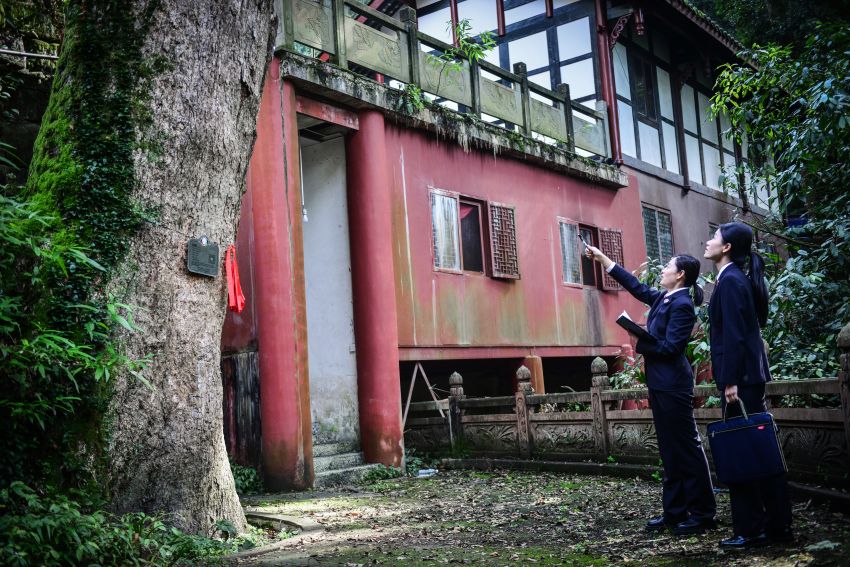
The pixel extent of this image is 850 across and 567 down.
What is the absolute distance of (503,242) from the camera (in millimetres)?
13148

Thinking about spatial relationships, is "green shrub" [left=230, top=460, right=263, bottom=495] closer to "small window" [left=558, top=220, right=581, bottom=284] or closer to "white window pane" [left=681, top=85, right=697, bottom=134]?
"small window" [left=558, top=220, right=581, bottom=284]

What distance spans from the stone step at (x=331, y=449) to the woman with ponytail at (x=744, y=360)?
6.37m

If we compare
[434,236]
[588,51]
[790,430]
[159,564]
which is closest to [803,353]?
[790,430]

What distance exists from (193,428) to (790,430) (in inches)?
183

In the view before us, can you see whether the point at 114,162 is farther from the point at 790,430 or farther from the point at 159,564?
the point at 790,430

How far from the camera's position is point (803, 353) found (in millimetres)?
8320

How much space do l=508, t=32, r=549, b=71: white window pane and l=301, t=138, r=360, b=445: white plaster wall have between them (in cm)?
677

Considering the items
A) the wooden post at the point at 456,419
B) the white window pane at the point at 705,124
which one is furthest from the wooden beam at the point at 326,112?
the white window pane at the point at 705,124

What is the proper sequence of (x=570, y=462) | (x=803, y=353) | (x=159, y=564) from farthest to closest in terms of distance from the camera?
(x=570, y=462) → (x=803, y=353) → (x=159, y=564)

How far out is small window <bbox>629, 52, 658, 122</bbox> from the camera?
1706 centimetres

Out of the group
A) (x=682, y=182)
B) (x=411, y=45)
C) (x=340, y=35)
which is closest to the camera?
(x=340, y=35)

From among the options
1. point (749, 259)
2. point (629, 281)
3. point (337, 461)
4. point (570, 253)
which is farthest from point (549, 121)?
point (749, 259)

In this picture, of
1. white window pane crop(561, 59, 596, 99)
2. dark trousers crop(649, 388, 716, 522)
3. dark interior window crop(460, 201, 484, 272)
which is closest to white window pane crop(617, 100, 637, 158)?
white window pane crop(561, 59, 596, 99)

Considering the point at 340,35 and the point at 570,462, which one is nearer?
the point at 570,462
